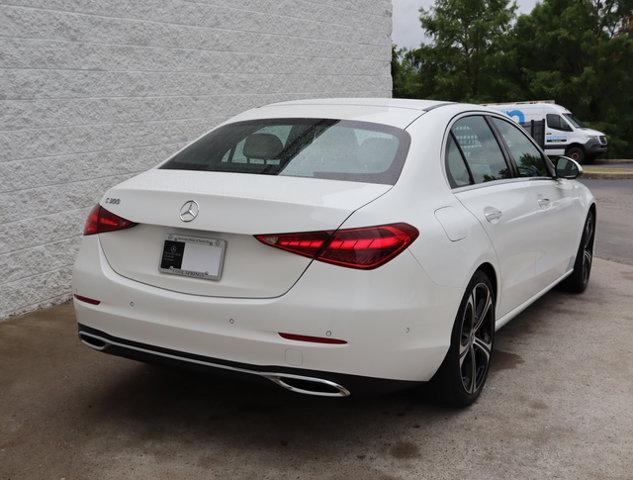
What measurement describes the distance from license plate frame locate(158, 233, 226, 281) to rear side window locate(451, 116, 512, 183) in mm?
1644

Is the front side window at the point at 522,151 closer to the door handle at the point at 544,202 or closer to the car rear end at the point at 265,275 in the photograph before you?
the door handle at the point at 544,202

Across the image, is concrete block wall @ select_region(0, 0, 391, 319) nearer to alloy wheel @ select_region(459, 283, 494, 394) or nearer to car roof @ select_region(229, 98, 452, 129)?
car roof @ select_region(229, 98, 452, 129)

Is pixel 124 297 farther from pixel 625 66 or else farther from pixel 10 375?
pixel 625 66

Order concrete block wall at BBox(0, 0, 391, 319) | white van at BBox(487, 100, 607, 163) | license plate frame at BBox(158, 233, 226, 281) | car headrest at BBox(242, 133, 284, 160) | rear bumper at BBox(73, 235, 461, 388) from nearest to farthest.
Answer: rear bumper at BBox(73, 235, 461, 388) → license plate frame at BBox(158, 233, 226, 281) → car headrest at BBox(242, 133, 284, 160) → concrete block wall at BBox(0, 0, 391, 319) → white van at BBox(487, 100, 607, 163)

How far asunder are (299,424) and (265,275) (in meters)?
1.00

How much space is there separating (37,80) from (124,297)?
114 inches

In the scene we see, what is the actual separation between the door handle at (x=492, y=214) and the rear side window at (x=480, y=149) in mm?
191

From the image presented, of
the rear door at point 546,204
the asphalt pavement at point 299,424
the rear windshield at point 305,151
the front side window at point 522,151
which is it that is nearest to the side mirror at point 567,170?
the rear door at point 546,204

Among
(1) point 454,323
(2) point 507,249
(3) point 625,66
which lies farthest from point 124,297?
(3) point 625,66

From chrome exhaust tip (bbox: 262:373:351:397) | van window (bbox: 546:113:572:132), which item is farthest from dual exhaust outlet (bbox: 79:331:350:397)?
van window (bbox: 546:113:572:132)

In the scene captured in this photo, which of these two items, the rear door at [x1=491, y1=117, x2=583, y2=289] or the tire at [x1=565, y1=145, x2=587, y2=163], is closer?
the rear door at [x1=491, y1=117, x2=583, y2=289]

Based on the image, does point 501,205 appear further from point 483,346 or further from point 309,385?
point 309,385

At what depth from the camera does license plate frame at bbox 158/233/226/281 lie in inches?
128

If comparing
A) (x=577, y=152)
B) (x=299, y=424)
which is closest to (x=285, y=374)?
(x=299, y=424)
